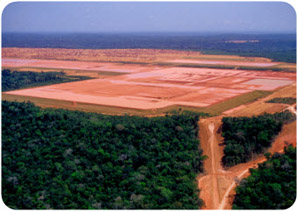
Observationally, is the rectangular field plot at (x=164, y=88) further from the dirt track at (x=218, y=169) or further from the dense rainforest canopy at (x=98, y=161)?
the dirt track at (x=218, y=169)

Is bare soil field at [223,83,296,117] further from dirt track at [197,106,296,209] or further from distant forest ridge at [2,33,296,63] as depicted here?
distant forest ridge at [2,33,296,63]

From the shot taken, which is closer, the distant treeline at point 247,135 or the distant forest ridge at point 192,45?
the distant treeline at point 247,135

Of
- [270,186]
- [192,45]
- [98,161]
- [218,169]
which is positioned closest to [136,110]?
[98,161]

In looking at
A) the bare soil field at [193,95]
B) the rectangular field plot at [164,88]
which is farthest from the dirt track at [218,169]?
the rectangular field plot at [164,88]

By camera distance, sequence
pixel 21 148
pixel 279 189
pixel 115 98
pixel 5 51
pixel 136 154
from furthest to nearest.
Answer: pixel 5 51 → pixel 115 98 → pixel 21 148 → pixel 136 154 → pixel 279 189

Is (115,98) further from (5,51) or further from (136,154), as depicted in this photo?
(5,51)

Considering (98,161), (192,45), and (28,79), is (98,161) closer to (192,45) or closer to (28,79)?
(28,79)

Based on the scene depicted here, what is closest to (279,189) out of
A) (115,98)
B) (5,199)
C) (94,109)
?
(5,199)
